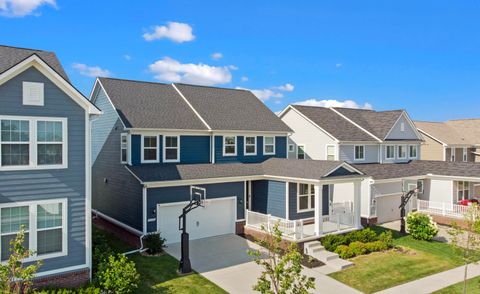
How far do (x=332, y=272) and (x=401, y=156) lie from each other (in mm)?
19558

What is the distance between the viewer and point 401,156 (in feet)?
104

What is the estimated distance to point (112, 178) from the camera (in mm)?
21062

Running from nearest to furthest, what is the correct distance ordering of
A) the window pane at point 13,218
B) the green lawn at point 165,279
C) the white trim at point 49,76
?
the white trim at point 49,76, the window pane at point 13,218, the green lawn at point 165,279

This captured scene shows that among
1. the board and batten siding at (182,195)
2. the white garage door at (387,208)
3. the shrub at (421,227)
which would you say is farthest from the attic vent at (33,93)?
the white garage door at (387,208)

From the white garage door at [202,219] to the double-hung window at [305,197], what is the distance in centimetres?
397

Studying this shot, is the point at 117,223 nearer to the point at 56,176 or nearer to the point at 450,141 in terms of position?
the point at 56,176

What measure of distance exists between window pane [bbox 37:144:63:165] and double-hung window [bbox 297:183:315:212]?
13344 mm

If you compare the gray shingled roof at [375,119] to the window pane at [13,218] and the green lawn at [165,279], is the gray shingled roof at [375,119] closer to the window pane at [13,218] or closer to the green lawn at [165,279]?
the green lawn at [165,279]

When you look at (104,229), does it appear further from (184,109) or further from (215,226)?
(184,109)

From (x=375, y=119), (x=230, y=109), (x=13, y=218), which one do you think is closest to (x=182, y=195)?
(x=230, y=109)

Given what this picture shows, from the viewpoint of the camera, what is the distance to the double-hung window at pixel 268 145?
24.1 m

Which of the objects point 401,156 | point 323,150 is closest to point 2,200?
point 323,150

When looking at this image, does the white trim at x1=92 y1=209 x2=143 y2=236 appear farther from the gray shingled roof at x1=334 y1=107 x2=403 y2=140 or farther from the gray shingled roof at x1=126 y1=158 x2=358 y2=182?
the gray shingled roof at x1=334 y1=107 x2=403 y2=140

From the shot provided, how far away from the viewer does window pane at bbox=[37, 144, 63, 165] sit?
11.8 metres
